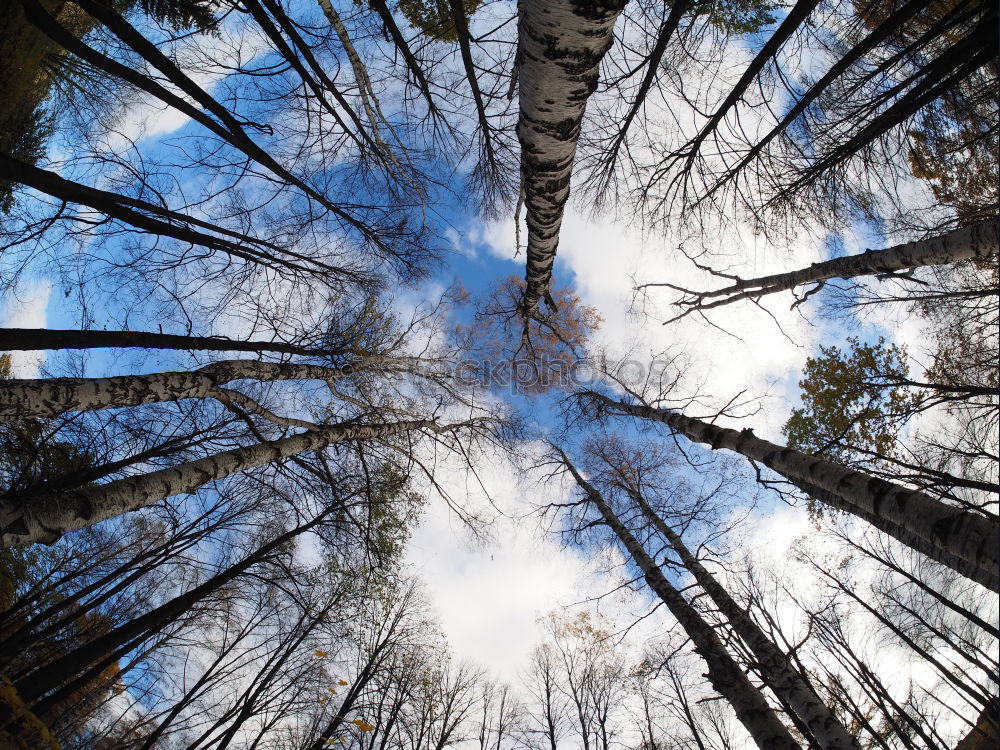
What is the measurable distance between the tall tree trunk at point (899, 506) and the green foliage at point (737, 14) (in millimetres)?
4139

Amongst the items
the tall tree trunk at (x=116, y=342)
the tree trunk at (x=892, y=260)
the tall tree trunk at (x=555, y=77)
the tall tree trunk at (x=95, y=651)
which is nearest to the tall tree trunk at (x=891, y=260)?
the tree trunk at (x=892, y=260)

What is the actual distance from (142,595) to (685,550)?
9.61 meters

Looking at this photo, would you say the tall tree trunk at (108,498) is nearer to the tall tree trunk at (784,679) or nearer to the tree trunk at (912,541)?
the tree trunk at (912,541)

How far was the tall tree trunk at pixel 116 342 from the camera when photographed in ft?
10.6

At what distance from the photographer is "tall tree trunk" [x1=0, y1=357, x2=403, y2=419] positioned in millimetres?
2912

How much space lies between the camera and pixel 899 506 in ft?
7.47

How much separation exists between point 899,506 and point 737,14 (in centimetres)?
453

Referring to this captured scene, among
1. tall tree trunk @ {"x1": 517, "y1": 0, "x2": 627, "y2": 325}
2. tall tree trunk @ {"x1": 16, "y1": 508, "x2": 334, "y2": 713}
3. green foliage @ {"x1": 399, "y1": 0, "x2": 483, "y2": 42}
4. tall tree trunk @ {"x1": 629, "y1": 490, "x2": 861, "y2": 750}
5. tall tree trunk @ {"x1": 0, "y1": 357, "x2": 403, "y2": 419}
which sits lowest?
tall tree trunk @ {"x1": 629, "y1": 490, "x2": 861, "y2": 750}

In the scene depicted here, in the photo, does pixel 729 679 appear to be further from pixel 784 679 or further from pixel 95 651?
pixel 95 651

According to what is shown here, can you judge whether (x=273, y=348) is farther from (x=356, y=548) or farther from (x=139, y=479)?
(x=356, y=548)

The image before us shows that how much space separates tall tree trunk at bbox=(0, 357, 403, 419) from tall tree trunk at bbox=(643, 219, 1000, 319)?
6.95 m

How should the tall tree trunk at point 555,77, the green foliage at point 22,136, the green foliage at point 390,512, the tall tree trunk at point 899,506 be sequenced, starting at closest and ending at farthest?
the tall tree trunk at point 899,506 → the tall tree trunk at point 555,77 → the green foliage at point 22,136 → the green foliage at point 390,512

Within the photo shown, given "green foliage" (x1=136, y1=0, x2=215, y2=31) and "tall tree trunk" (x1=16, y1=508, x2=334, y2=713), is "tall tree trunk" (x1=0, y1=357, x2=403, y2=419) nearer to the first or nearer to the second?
"tall tree trunk" (x1=16, y1=508, x2=334, y2=713)

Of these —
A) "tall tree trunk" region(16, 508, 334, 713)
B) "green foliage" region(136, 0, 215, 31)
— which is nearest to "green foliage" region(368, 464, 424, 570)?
"tall tree trunk" region(16, 508, 334, 713)
